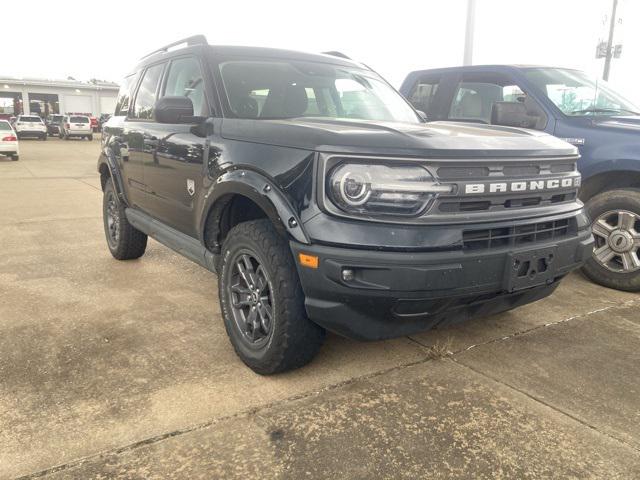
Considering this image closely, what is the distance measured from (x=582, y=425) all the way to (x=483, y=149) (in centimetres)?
133

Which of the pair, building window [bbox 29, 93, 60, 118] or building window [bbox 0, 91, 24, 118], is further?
building window [bbox 29, 93, 60, 118]

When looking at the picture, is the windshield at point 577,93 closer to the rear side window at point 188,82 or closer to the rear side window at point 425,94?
the rear side window at point 425,94

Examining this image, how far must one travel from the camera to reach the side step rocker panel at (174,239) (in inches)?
133

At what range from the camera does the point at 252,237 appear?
2.73m

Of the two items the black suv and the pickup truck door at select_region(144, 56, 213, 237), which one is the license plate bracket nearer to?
the black suv

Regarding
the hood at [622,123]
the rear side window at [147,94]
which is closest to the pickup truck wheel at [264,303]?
the rear side window at [147,94]

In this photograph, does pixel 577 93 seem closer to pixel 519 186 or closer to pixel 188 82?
pixel 519 186

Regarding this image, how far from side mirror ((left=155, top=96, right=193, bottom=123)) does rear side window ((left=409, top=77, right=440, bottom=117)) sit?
127 inches

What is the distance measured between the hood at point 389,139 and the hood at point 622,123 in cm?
159

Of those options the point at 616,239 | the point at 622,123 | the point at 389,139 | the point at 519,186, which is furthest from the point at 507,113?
the point at 389,139

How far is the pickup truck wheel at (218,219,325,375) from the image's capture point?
8.43ft

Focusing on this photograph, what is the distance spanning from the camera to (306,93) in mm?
3578

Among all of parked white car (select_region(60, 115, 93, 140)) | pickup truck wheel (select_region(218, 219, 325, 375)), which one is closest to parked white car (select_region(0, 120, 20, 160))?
parked white car (select_region(60, 115, 93, 140))

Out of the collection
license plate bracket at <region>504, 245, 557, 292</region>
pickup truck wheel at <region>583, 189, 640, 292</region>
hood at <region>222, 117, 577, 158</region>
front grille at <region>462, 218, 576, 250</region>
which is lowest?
pickup truck wheel at <region>583, 189, 640, 292</region>
